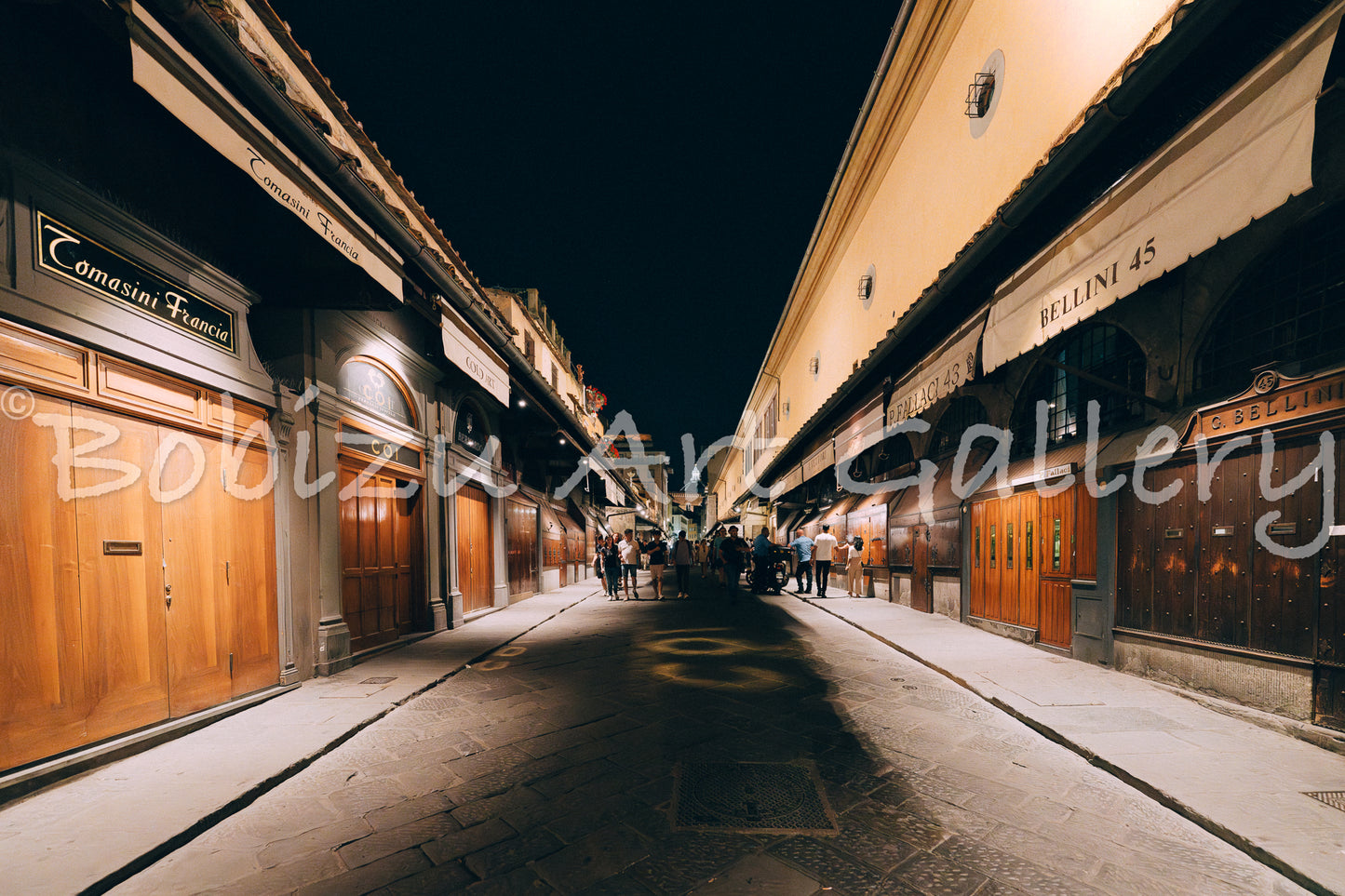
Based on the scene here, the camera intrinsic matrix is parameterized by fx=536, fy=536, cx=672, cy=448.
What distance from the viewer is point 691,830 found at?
2877 mm

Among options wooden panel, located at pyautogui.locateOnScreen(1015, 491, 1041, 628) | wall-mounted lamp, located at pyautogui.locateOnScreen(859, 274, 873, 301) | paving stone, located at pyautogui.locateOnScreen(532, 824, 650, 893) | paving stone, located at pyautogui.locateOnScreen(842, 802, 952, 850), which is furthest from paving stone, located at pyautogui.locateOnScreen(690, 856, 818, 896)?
wall-mounted lamp, located at pyautogui.locateOnScreen(859, 274, 873, 301)

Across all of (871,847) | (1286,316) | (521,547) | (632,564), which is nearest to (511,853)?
(871,847)

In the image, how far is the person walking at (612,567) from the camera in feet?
49.9

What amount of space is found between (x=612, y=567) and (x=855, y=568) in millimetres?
6696

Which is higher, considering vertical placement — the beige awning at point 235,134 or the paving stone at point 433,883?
the beige awning at point 235,134

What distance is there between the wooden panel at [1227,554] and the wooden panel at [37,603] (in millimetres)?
9271

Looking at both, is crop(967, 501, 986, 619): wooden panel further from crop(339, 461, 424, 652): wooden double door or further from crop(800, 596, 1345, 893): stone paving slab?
crop(339, 461, 424, 652): wooden double door

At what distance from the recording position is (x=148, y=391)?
A: 4434mm

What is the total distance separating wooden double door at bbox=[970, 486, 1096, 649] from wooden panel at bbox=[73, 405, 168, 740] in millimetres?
9467

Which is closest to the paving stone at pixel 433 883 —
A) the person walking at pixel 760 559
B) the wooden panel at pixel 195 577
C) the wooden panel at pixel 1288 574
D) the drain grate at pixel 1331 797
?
the wooden panel at pixel 195 577

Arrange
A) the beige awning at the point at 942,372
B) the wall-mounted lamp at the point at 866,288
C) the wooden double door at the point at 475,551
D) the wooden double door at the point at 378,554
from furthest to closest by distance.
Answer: the wall-mounted lamp at the point at 866,288 → the wooden double door at the point at 475,551 → the wooden double door at the point at 378,554 → the beige awning at the point at 942,372

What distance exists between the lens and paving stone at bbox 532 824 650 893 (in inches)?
97.3

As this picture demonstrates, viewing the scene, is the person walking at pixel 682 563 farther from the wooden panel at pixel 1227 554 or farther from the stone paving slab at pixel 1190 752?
the wooden panel at pixel 1227 554

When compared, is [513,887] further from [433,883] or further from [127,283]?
[127,283]
